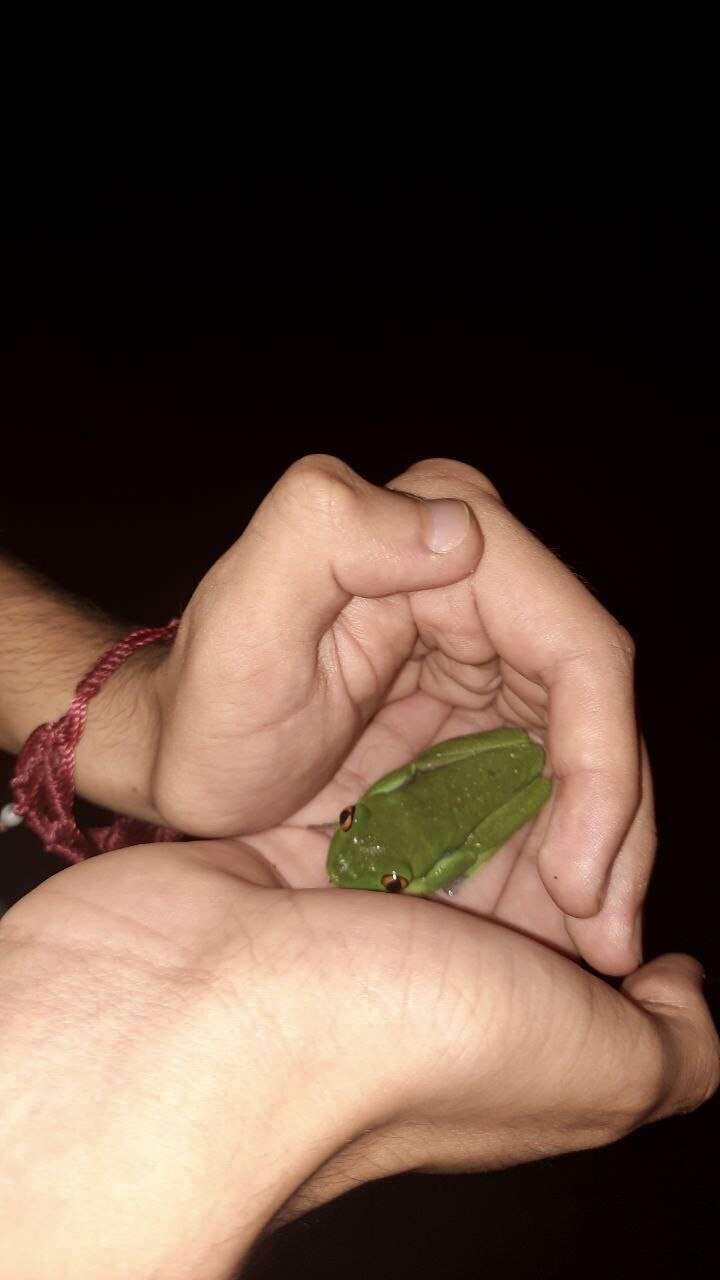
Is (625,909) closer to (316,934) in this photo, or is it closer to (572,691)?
(572,691)

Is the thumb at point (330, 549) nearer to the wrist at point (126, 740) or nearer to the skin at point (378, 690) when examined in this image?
the skin at point (378, 690)

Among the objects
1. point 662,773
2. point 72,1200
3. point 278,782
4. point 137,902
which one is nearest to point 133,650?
point 278,782

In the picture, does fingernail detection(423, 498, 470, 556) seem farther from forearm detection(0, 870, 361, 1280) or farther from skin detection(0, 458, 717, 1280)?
forearm detection(0, 870, 361, 1280)

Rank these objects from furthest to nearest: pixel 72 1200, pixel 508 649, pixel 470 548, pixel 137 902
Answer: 1. pixel 508 649
2. pixel 470 548
3. pixel 137 902
4. pixel 72 1200

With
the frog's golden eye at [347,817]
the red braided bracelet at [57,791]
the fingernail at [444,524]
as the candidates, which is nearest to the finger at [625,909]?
the frog's golden eye at [347,817]

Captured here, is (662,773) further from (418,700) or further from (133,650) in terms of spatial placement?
(133,650)

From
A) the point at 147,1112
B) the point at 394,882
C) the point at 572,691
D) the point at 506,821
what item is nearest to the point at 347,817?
the point at 394,882

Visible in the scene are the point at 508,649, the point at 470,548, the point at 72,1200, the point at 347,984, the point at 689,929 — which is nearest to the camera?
the point at 72,1200
